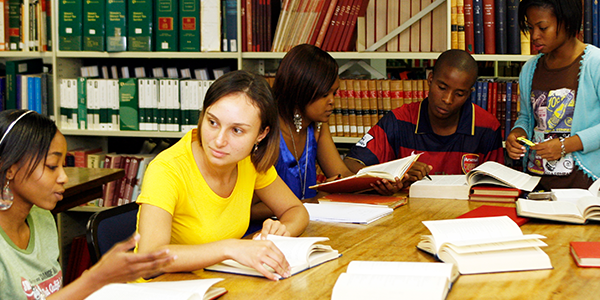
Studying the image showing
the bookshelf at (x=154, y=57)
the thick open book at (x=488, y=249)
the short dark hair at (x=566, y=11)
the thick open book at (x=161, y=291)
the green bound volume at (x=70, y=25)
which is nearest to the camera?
the thick open book at (x=161, y=291)

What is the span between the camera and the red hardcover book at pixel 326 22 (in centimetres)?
304

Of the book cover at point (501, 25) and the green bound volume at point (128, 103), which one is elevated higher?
the book cover at point (501, 25)

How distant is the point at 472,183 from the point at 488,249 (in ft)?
2.73

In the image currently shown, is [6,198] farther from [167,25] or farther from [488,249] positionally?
[167,25]

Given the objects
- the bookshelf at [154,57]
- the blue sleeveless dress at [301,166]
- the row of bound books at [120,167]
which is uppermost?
the bookshelf at [154,57]

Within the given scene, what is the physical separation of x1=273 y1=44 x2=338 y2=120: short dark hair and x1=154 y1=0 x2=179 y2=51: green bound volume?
1246 millimetres

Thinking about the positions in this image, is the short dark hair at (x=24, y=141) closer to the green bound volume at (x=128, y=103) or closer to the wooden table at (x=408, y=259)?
the wooden table at (x=408, y=259)

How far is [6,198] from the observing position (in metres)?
1.36

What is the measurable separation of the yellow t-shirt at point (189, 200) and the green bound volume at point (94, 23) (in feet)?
6.45

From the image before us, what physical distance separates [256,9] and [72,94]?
123cm

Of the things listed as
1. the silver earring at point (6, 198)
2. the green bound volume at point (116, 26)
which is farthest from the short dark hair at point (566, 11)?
the green bound volume at point (116, 26)

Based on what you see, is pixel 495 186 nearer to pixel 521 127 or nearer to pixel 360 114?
pixel 521 127

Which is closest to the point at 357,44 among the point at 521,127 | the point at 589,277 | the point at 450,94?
the point at 450,94

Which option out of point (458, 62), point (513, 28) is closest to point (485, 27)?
point (513, 28)
